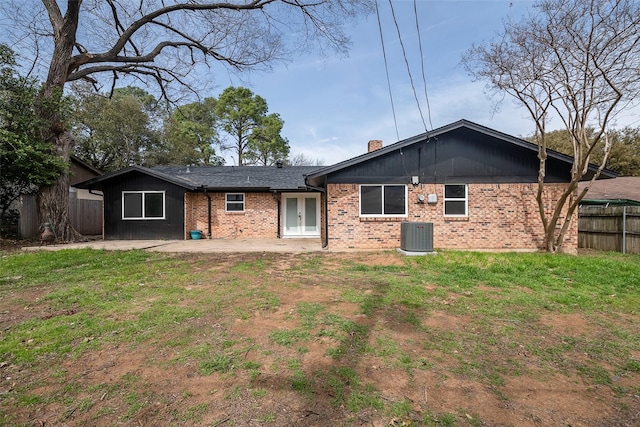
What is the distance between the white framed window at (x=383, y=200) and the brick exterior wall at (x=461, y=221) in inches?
7.2

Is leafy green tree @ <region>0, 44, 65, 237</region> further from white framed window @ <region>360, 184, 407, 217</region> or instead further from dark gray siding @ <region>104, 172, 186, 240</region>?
white framed window @ <region>360, 184, 407, 217</region>

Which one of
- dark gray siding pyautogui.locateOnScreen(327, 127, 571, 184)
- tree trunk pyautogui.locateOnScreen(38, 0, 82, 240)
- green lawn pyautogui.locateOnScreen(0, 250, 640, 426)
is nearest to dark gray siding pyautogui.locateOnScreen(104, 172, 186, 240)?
tree trunk pyautogui.locateOnScreen(38, 0, 82, 240)

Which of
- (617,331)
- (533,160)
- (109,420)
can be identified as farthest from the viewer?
(533,160)

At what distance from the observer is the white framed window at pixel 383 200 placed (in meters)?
10.7

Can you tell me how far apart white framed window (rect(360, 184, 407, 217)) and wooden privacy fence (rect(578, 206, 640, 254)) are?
7.13 meters

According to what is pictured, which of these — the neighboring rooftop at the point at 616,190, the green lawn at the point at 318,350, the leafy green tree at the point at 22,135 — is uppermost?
the leafy green tree at the point at 22,135

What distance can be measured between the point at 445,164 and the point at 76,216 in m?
17.8

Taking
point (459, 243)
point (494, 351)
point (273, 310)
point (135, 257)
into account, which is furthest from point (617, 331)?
point (135, 257)

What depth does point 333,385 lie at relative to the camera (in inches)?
101

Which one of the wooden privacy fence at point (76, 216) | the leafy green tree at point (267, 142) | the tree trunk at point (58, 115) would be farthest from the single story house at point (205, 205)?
the leafy green tree at point (267, 142)

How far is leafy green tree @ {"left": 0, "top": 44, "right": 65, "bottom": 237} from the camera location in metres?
10.9

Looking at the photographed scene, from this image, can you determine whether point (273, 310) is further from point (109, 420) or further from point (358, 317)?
point (109, 420)

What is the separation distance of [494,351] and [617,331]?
75.3 inches

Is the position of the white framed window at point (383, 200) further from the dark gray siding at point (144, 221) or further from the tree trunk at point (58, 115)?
the tree trunk at point (58, 115)
